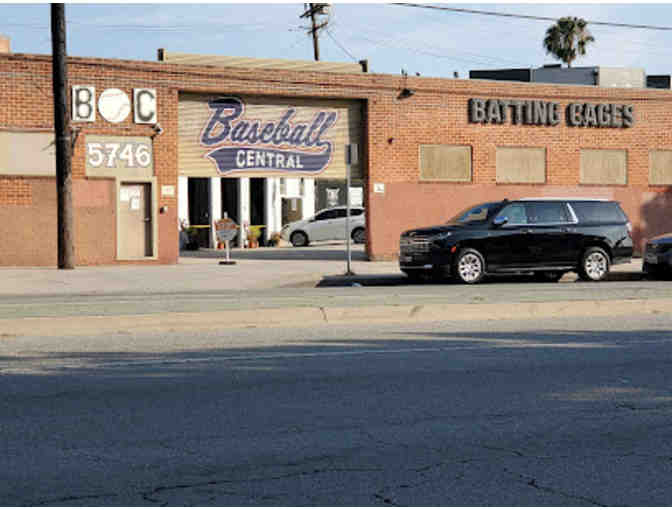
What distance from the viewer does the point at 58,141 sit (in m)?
22.0

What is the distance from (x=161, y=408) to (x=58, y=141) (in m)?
16.2

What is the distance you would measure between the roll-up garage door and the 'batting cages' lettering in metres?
3.86

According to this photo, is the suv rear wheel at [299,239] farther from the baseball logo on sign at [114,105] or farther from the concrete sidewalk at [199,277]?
the baseball logo on sign at [114,105]

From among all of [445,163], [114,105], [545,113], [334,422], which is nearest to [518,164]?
[545,113]

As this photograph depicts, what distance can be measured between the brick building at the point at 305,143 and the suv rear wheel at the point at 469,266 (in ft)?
25.1

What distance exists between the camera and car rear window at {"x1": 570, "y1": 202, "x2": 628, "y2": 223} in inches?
823

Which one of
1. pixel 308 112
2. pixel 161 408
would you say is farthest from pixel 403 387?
pixel 308 112

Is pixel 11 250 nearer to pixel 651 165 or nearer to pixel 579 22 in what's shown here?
pixel 651 165

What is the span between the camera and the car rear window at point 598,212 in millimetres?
20906

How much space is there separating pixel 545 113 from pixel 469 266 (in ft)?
36.1

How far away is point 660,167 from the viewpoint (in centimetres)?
3075

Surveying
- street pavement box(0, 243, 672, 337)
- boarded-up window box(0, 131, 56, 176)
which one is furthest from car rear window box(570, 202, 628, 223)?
boarded-up window box(0, 131, 56, 176)

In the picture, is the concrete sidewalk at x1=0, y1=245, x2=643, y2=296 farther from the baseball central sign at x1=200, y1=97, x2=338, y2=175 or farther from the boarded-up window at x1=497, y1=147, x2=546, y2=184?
the boarded-up window at x1=497, y1=147, x2=546, y2=184

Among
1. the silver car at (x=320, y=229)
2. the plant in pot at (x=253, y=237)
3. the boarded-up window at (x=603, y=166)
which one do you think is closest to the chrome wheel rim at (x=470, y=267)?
the boarded-up window at (x=603, y=166)
